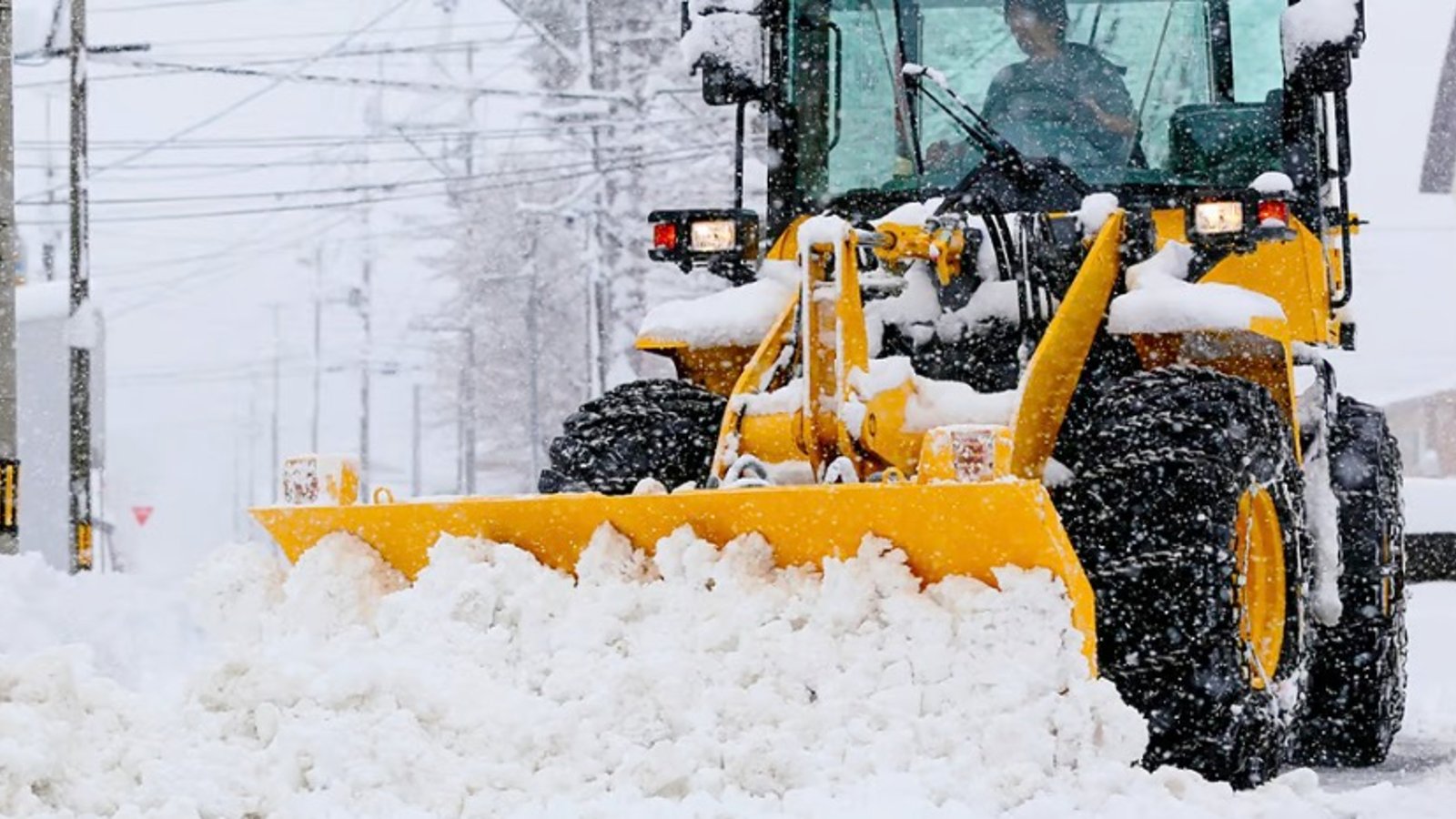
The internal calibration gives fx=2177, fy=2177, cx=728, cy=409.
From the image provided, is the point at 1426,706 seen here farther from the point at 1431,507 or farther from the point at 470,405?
the point at 470,405

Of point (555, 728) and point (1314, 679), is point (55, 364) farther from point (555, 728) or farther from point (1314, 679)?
point (555, 728)

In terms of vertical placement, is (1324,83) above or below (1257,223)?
above

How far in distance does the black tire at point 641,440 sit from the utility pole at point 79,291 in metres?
14.2

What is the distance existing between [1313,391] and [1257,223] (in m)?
1.05

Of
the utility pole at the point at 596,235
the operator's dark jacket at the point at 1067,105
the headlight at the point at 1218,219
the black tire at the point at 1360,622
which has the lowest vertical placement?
the black tire at the point at 1360,622

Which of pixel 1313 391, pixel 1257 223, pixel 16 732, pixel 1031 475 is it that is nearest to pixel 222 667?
pixel 16 732

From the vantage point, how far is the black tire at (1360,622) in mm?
7941

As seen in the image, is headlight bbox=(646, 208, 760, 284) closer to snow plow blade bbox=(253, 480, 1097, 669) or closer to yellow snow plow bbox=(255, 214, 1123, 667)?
yellow snow plow bbox=(255, 214, 1123, 667)

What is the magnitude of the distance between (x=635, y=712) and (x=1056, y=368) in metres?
2.12

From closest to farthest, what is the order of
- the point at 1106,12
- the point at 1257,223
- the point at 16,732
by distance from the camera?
the point at 16,732 → the point at 1257,223 → the point at 1106,12

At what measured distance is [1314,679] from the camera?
817cm

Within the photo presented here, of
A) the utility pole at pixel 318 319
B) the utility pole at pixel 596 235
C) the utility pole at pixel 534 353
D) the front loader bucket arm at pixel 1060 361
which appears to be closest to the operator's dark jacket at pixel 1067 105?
the front loader bucket arm at pixel 1060 361

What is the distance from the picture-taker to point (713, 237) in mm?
7711

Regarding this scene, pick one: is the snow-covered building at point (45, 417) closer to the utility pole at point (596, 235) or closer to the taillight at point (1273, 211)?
the utility pole at point (596, 235)
